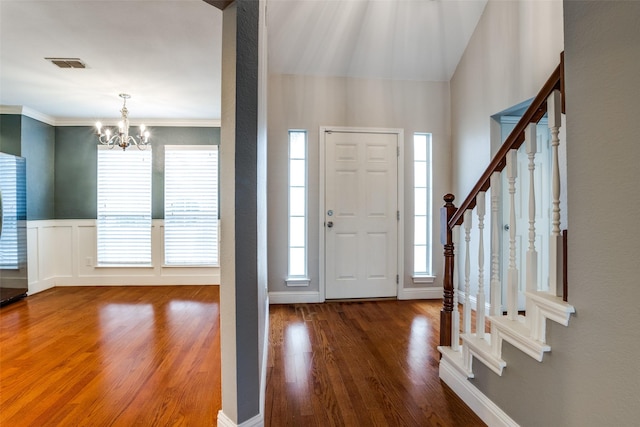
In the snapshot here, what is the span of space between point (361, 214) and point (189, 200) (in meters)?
2.44

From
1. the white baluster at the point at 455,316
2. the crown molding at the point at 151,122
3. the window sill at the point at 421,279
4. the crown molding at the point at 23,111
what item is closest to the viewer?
the white baluster at the point at 455,316

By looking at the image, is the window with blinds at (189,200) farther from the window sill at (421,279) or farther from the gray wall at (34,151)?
the window sill at (421,279)

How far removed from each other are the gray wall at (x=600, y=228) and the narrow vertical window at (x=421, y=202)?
2589 mm

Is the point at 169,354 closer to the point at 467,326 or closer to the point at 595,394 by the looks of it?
the point at 467,326

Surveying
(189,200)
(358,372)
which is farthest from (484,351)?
(189,200)

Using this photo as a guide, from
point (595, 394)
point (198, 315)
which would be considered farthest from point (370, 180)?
point (595, 394)

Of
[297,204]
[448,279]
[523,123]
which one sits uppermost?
[523,123]

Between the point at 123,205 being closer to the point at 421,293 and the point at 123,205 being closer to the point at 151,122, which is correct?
the point at 151,122

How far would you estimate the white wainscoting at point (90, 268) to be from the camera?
4.54m

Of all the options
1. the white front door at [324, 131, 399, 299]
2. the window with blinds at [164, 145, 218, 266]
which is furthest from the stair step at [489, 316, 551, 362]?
the window with blinds at [164, 145, 218, 266]

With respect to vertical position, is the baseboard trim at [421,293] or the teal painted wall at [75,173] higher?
the teal painted wall at [75,173]

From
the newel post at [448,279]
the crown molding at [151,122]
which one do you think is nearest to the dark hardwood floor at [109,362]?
the newel post at [448,279]

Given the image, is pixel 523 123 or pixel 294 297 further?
pixel 294 297

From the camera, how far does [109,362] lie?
2.32 m
